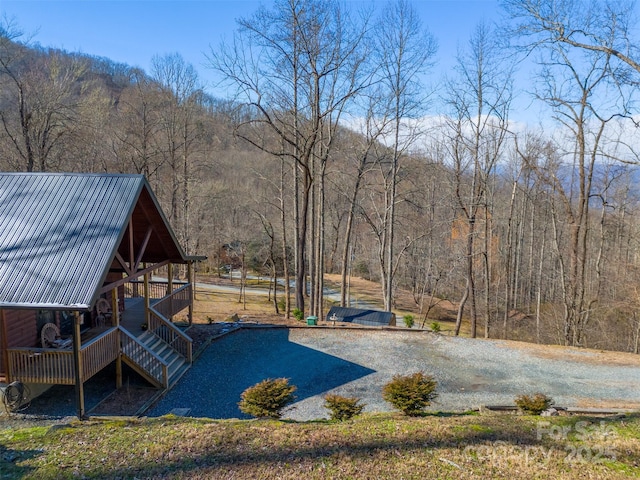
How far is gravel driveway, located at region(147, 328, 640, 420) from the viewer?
920 centimetres

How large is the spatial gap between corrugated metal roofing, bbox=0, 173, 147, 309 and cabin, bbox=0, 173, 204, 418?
0.7 inches

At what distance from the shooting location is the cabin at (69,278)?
24.4 ft

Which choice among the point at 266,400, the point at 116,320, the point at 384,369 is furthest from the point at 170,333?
the point at 384,369

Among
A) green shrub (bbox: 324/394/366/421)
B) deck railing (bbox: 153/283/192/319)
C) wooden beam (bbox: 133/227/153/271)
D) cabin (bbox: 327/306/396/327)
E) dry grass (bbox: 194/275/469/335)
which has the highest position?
wooden beam (bbox: 133/227/153/271)

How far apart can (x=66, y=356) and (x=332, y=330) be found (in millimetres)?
8451

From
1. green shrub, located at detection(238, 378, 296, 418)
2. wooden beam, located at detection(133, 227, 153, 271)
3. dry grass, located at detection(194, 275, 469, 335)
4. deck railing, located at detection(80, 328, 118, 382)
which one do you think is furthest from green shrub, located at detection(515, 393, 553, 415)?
dry grass, located at detection(194, 275, 469, 335)

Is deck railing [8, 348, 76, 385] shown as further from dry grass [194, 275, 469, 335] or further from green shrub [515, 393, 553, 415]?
dry grass [194, 275, 469, 335]

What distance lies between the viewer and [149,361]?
9.57 meters

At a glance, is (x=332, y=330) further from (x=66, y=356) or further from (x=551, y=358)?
(x=66, y=356)

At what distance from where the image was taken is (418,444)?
553 cm

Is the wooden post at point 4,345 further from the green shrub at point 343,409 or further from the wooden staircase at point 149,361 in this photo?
the green shrub at point 343,409

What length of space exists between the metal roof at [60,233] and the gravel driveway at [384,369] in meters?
3.16

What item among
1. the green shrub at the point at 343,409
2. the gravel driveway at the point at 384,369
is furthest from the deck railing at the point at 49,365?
the green shrub at the point at 343,409

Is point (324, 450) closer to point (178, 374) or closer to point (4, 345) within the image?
point (178, 374)
